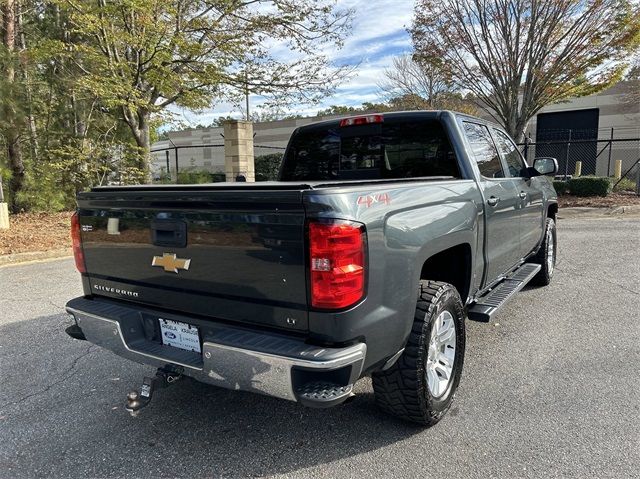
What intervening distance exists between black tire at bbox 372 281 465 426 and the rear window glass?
126cm

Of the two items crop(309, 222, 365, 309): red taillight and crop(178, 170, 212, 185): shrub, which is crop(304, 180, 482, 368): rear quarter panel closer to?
crop(309, 222, 365, 309): red taillight

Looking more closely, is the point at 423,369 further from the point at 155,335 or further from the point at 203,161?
the point at 203,161

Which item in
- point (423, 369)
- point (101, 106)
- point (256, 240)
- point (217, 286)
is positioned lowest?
point (423, 369)

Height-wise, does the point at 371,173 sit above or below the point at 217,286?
above

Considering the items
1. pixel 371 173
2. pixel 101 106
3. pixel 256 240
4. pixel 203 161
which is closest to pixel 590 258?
pixel 371 173

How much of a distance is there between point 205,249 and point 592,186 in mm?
15238

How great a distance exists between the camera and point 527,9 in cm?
1138

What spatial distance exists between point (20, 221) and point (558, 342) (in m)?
11.6

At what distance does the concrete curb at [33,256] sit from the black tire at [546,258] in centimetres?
806

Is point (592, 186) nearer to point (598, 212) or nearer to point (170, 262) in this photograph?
point (598, 212)

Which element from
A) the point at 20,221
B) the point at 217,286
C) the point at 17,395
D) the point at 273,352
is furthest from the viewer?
the point at 20,221

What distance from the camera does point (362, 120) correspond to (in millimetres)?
4000

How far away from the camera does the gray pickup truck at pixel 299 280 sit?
2.16 metres

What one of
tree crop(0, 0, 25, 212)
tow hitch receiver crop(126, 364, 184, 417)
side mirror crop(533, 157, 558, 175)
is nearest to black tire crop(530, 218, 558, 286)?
side mirror crop(533, 157, 558, 175)
